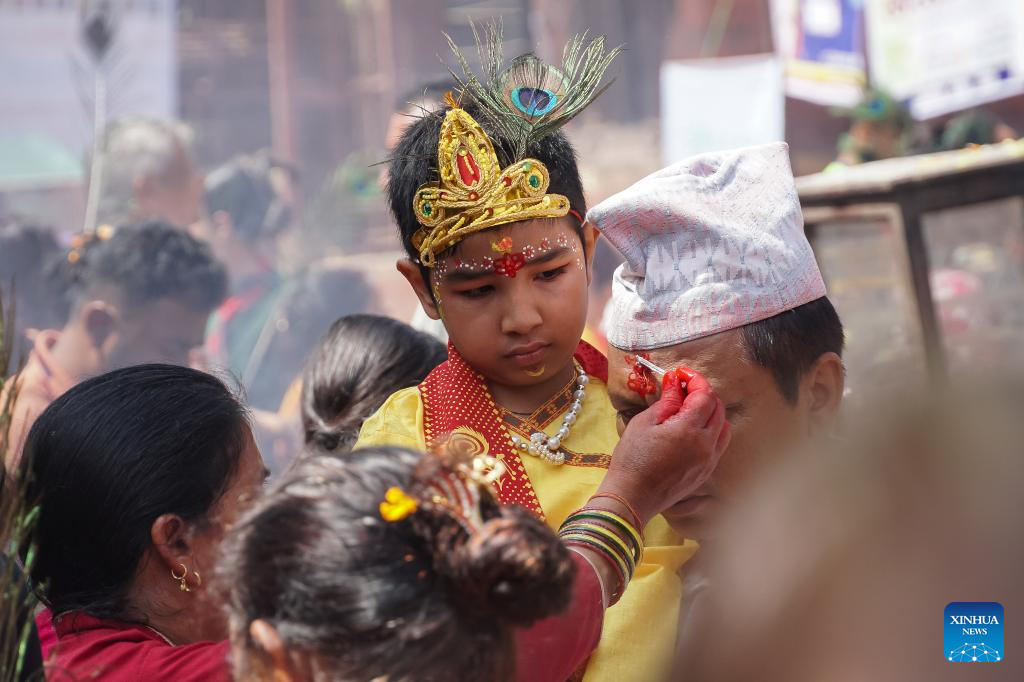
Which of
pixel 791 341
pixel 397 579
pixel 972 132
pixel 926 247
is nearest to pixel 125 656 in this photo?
pixel 397 579

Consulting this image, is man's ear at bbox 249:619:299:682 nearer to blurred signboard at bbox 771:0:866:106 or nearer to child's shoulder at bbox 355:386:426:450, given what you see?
child's shoulder at bbox 355:386:426:450

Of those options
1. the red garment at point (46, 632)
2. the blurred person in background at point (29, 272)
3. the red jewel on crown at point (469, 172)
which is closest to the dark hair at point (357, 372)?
the red jewel on crown at point (469, 172)

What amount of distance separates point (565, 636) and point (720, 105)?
30.3ft

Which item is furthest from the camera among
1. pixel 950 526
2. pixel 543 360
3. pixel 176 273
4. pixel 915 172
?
pixel 176 273

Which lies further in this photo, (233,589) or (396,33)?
(396,33)

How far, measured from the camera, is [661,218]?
2.24 m

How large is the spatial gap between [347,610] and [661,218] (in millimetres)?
1087

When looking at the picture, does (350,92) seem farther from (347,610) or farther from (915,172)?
(347,610)

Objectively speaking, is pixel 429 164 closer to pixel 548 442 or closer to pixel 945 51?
pixel 548 442

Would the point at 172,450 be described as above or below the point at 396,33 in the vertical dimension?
below

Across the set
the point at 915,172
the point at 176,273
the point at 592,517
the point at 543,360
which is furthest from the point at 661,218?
the point at 176,273

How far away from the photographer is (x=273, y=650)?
5.16 ft

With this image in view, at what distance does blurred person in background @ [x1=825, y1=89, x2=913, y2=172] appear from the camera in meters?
9.66

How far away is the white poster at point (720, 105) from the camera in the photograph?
33.2 ft
